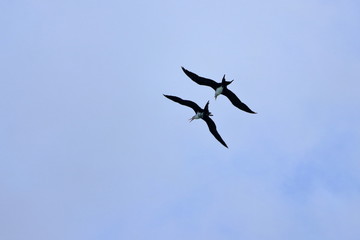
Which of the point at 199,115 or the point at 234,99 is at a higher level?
the point at 234,99

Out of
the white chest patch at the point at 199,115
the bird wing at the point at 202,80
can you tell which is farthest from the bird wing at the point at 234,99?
the white chest patch at the point at 199,115

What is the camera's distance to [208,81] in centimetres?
5703

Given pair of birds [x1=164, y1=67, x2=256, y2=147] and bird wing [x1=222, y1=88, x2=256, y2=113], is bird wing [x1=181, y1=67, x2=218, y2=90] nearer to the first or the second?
pair of birds [x1=164, y1=67, x2=256, y2=147]

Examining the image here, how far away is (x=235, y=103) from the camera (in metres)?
57.3

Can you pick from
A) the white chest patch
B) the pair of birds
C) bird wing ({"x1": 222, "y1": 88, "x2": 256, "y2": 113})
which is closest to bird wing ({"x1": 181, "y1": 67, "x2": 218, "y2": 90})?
the pair of birds

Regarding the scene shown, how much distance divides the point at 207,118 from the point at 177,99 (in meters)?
3.76

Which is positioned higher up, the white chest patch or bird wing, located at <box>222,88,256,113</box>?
bird wing, located at <box>222,88,256,113</box>

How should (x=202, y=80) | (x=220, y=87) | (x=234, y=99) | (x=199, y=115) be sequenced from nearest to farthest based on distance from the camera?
(x=220, y=87) < (x=234, y=99) < (x=202, y=80) < (x=199, y=115)

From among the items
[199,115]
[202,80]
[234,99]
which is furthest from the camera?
[199,115]

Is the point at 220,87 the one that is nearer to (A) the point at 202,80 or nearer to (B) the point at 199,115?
(A) the point at 202,80

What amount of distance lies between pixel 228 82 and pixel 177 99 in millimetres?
5494

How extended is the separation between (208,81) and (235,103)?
358cm

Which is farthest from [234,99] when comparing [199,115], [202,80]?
[199,115]

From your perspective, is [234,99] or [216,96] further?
[234,99]
